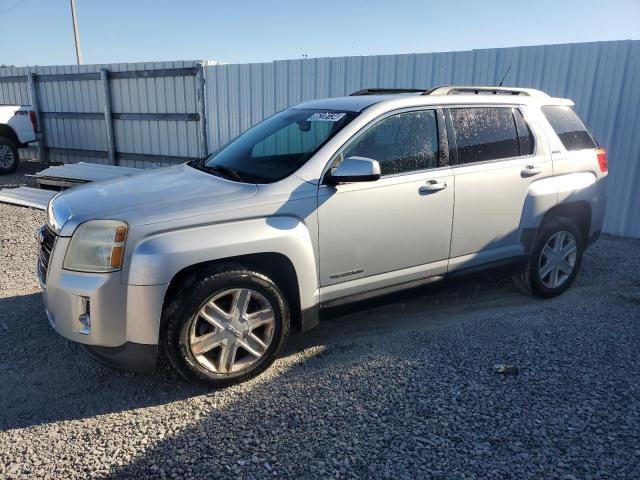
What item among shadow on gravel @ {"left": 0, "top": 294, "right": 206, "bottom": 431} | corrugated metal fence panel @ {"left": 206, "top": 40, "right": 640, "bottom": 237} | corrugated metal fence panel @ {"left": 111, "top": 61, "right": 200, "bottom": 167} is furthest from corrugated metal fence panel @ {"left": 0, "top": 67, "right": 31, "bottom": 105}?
shadow on gravel @ {"left": 0, "top": 294, "right": 206, "bottom": 431}

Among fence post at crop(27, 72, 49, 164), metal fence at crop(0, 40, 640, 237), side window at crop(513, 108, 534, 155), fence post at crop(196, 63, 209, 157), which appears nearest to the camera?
side window at crop(513, 108, 534, 155)

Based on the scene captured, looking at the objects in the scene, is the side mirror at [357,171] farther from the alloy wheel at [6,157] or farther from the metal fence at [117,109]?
the alloy wheel at [6,157]

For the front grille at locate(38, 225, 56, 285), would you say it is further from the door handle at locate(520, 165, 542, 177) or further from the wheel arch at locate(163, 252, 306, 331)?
the door handle at locate(520, 165, 542, 177)

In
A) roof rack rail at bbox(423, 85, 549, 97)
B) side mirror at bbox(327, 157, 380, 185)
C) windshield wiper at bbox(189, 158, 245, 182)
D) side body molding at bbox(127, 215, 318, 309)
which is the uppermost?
roof rack rail at bbox(423, 85, 549, 97)

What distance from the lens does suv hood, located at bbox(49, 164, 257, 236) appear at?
9.64ft

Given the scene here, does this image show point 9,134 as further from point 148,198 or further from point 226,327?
point 226,327

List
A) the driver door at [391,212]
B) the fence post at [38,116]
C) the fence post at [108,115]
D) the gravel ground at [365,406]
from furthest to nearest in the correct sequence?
the fence post at [38,116] < the fence post at [108,115] < the driver door at [391,212] < the gravel ground at [365,406]

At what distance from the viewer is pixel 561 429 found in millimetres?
2818

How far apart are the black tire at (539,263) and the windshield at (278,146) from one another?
2097mm

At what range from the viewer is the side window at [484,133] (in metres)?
3.97

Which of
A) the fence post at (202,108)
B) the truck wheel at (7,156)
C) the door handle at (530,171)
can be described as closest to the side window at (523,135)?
the door handle at (530,171)

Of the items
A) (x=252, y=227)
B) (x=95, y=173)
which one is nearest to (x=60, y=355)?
(x=252, y=227)

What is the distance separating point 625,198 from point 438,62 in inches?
130

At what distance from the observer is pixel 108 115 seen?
12.1 m
